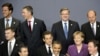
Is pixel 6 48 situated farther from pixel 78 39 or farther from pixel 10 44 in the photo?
pixel 78 39

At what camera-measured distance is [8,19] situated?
17.4 ft

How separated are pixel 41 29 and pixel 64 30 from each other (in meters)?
0.41

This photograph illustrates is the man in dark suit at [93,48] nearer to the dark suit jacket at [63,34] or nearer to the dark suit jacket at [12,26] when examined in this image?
the dark suit jacket at [63,34]

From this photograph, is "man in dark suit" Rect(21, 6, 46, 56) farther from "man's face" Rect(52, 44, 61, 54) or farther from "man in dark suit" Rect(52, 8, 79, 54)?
"man's face" Rect(52, 44, 61, 54)

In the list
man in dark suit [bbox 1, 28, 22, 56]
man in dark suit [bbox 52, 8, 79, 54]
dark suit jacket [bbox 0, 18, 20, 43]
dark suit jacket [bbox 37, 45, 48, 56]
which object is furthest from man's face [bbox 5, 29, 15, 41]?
man in dark suit [bbox 52, 8, 79, 54]

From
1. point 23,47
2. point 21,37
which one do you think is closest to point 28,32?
point 21,37

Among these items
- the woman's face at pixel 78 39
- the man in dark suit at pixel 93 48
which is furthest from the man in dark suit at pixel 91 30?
the man in dark suit at pixel 93 48

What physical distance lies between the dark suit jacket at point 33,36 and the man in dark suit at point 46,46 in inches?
11.6

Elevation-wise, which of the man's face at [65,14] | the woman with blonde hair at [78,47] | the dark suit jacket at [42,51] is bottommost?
the dark suit jacket at [42,51]

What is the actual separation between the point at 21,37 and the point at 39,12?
0.95 meters

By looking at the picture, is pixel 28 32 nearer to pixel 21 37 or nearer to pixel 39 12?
pixel 21 37

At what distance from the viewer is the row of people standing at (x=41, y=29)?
16.3ft

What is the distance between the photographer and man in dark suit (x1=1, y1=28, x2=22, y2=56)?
15.7 feet

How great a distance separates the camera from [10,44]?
4.82 meters
